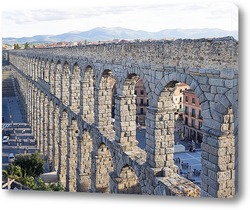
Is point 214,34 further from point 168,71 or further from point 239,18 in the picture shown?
point 168,71

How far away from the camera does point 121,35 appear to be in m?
12.3

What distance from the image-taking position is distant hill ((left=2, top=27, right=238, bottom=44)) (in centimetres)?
971

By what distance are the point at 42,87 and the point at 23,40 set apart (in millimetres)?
14855

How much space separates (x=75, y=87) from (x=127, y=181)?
791cm

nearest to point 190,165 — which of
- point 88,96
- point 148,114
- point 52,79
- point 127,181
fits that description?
point 88,96

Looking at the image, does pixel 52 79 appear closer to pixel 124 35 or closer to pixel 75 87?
pixel 75 87

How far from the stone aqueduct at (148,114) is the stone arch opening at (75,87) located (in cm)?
5

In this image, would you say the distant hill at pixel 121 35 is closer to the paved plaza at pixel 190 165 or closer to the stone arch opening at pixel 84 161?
the stone arch opening at pixel 84 161

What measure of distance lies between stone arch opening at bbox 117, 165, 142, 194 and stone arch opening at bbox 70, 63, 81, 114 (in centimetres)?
687

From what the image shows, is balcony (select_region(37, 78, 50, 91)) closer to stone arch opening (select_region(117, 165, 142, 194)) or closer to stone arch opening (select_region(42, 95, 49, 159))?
stone arch opening (select_region(42, 95, 49, 159))

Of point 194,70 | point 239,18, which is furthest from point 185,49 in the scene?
point 239,18

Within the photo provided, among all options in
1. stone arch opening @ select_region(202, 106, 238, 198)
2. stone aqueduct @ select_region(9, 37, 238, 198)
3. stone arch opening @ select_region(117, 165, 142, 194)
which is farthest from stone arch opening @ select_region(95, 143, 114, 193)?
stone arch opening @ select_region(202, 106, 238, 198)

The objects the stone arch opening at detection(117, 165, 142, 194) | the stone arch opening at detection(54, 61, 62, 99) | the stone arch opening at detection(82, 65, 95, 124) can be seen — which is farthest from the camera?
the stone arch opening at detection(54, 61, 62, 99)

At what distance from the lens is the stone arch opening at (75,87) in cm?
1995
